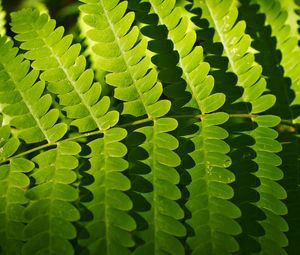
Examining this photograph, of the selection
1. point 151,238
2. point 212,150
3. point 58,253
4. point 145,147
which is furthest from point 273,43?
point 58,253

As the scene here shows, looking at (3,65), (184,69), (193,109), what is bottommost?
(193,109)

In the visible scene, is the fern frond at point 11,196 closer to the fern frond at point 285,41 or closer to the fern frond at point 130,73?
the fern frond at point 130,73

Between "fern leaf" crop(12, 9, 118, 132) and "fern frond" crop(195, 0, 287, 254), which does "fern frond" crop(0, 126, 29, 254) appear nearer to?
"fern leaf" crop(12, 9, 118, 132)

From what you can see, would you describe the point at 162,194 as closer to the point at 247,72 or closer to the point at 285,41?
the point at 247,72

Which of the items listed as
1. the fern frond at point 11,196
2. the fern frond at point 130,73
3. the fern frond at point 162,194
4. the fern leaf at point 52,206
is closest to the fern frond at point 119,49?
the fern frond at point 130,73

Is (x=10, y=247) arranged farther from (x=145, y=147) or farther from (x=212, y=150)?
(x=212, y=150)

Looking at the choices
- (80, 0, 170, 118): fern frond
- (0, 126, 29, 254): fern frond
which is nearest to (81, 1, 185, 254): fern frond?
(80, 0, 170, 118): fern frond

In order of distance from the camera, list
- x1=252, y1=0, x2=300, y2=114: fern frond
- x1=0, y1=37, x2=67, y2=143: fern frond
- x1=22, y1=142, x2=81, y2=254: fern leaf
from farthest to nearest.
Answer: x1=252, y1=0, x2=300, y2=114: fern frond
x1=0, y1=37, x2=67, y2=143: fern frond
x1=22, y1=142, x2=81, y2=254: fern leaf
